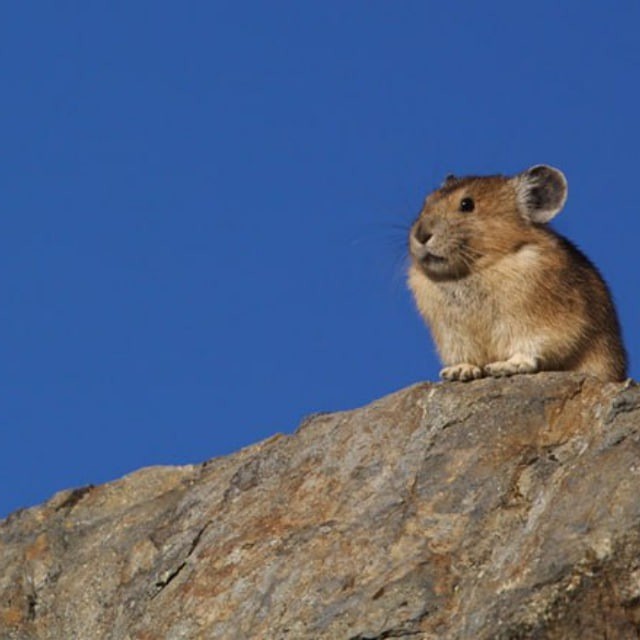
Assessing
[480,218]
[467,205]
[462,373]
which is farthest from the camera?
[467,205]

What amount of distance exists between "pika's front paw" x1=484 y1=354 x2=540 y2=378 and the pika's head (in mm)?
1294

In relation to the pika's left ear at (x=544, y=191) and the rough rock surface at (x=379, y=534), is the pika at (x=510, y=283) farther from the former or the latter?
the rough rock surface at (x=379, y=534)

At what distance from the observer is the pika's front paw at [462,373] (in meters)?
16.1

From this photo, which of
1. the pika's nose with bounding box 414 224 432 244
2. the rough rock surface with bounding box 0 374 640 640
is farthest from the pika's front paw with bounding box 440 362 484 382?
the pika's nose with bounding box 414 224 432 244

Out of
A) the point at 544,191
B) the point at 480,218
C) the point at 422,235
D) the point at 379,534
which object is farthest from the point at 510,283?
the point at 379,534

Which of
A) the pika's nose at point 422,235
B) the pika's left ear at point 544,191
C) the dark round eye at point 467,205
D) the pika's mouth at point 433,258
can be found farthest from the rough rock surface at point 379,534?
the pika's left ear at point 544,191

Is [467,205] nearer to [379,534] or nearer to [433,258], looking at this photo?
[433,258]

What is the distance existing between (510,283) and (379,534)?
3.96m

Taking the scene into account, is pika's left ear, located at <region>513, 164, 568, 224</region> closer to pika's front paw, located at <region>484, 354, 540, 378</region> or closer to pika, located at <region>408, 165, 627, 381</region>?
pika, located at <region>408, 165, 627, 381</region>

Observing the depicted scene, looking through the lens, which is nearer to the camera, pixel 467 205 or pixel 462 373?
pixel 462 373

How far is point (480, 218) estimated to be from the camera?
1777 cm

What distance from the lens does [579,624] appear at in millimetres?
12180

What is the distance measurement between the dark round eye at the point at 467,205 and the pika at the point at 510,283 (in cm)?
1

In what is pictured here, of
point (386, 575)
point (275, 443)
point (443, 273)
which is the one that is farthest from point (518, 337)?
point (386, 575)
